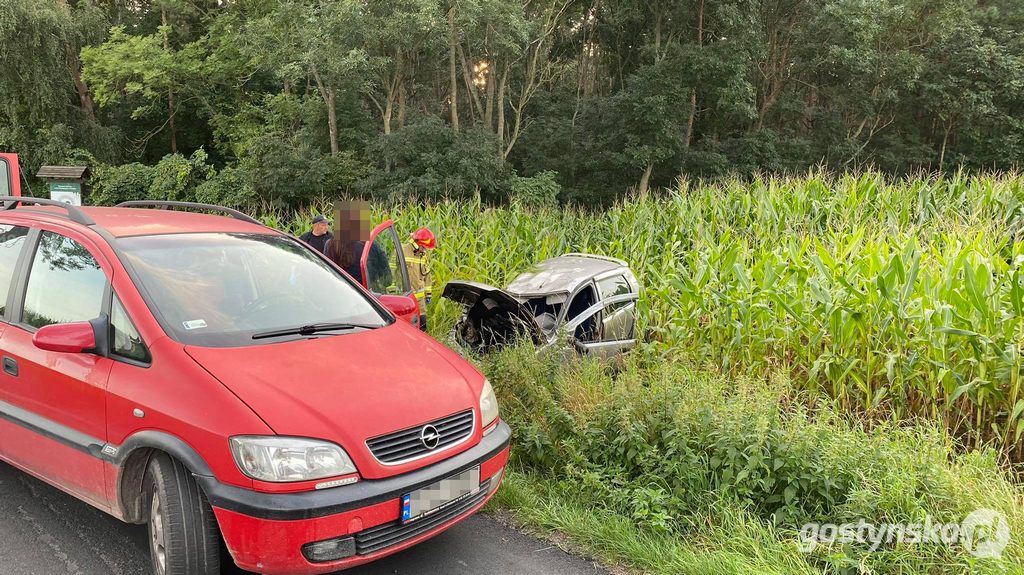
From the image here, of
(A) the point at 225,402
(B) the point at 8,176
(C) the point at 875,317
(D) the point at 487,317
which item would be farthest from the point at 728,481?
(B) the point at 8,176

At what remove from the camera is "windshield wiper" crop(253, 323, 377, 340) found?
11.2 feet

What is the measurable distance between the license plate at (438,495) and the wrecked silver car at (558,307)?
3250 mm

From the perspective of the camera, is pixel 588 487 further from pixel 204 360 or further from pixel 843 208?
pixel 843 208

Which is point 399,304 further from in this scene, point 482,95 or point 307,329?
point 482,95

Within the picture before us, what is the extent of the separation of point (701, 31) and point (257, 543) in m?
32.4

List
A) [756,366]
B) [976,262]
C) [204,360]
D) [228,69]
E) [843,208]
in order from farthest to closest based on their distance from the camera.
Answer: [228,69] → [843,208] → [756,366] → [976,262] → [204,360]

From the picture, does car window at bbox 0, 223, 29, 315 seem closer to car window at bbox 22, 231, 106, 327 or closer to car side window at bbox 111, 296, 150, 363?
car window at bbox 22, 231, 106, 327

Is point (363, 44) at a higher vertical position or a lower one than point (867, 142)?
higher

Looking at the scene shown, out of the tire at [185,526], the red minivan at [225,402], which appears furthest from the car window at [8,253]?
the tire at [185,526]

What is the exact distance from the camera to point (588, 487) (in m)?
4.20

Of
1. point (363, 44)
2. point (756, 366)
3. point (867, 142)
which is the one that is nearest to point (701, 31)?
point (867, 142)

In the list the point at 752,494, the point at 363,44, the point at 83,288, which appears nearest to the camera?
the point at 83,288

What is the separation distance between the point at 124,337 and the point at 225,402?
802 millimetres

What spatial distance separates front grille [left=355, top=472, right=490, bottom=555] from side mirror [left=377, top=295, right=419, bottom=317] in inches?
70.9
